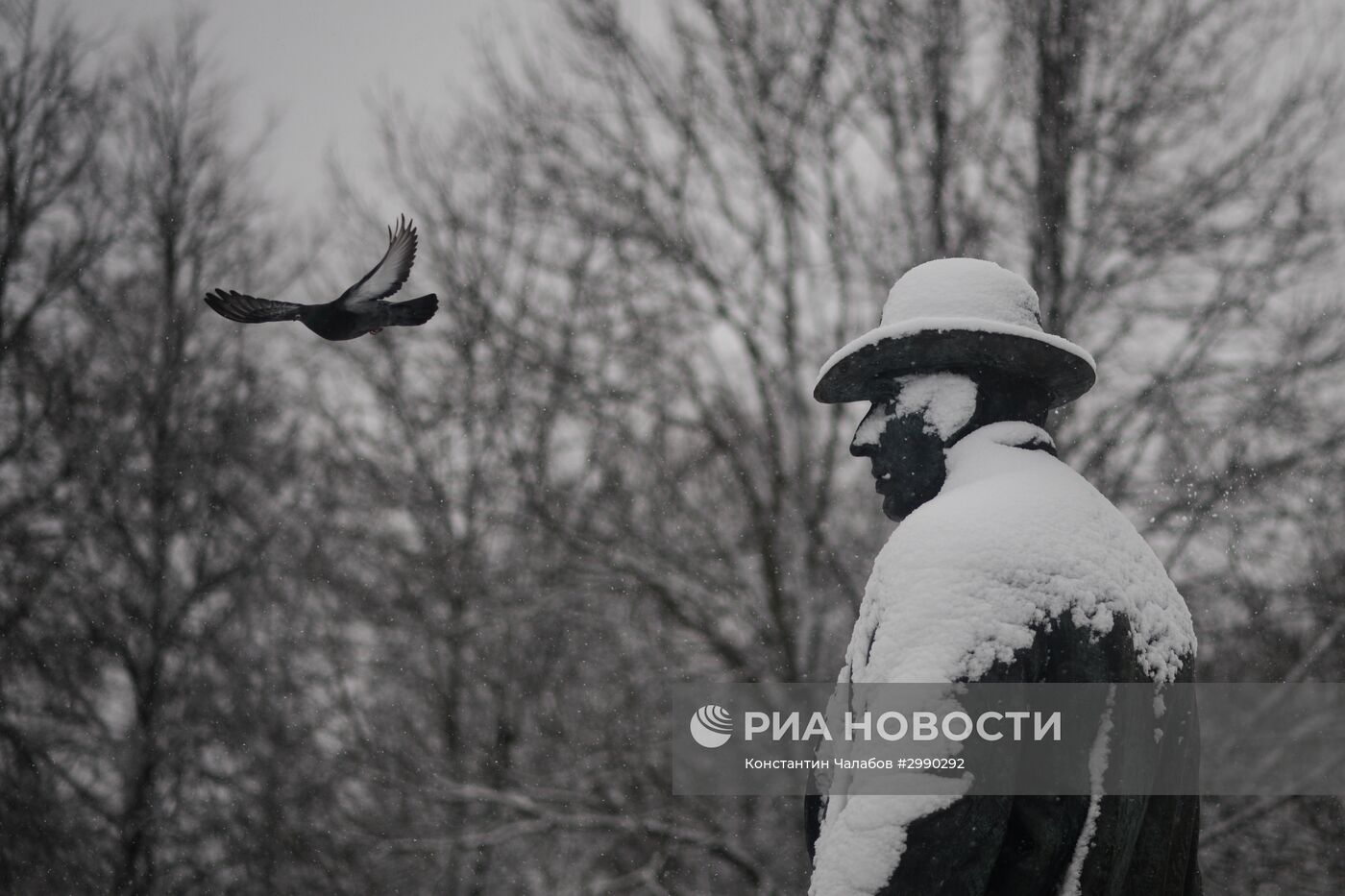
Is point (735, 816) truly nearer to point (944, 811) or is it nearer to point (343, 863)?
point (343, 863)

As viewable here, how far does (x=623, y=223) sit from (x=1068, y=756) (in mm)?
7934

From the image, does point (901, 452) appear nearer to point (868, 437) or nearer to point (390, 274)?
point (868, 437)

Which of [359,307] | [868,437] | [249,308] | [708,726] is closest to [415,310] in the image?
[359,307]

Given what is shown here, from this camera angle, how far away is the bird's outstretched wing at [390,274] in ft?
9.09

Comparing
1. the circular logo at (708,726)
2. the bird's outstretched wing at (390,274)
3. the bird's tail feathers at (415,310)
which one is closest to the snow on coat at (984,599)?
the bird's tail feathers at (415,310)

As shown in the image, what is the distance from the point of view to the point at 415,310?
2600mm

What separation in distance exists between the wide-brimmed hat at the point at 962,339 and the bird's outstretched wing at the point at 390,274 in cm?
99


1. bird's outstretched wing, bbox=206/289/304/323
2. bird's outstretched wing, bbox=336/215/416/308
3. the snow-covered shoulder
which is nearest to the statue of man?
the snow-covered shoulder

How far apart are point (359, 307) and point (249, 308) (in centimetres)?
23

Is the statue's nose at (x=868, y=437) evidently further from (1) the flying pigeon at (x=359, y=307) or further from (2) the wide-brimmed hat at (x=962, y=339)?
(1) the flying pigeon at (x=359, y=307)

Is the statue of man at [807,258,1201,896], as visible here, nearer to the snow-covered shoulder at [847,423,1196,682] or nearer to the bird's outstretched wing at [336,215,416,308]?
the snow-covered shoulder at [847,423,1196,682]

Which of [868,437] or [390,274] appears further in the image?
[390,274]

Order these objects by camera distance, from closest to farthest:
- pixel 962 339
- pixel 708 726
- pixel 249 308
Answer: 1. pixel 962 339
2. pixel 249 308
3. pixel 708 726

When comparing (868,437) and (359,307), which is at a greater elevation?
(359,307)
